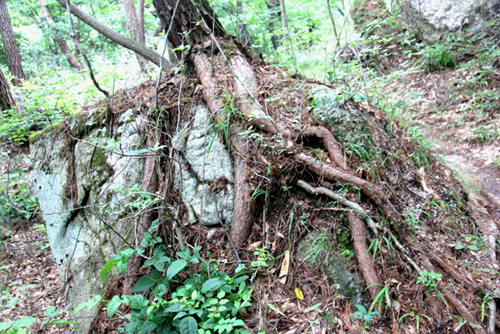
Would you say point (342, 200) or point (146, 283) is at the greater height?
→ point (342, 200)

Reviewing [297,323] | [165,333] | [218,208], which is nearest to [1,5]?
[218,208]

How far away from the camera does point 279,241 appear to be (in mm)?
2471

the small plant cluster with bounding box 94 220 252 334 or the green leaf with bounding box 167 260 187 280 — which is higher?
the green leaf with bounding box 167 260 187 280

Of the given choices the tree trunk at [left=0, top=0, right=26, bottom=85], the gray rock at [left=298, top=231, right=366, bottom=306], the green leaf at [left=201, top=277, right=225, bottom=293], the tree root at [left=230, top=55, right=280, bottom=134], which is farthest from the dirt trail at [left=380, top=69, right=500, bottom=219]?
the tree trunk at [left=0, top=0, right=26, bottom=85]

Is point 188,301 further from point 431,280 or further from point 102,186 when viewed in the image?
point 102,186

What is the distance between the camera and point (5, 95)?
718 cm

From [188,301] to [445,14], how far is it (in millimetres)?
7847

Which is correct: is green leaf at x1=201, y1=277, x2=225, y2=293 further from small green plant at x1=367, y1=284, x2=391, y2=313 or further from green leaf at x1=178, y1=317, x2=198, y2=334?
small green plant at x1=367, y1=284, x2=391, y2=313

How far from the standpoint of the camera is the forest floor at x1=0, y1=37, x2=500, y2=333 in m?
3.58

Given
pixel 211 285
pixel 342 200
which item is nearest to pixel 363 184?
pixel 342 200

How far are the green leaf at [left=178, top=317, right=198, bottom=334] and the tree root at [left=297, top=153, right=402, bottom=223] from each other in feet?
5.07

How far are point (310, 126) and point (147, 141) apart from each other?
73.6 inches

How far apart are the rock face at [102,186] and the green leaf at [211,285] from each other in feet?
2.09

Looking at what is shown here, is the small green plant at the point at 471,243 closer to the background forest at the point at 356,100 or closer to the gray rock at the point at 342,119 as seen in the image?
the background forest at the point at 356,100
